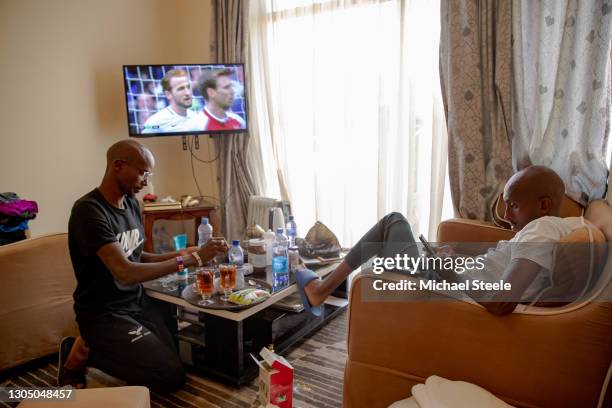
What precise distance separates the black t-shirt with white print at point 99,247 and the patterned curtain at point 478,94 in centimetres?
188

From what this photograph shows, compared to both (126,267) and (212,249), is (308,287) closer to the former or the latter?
(212,249)

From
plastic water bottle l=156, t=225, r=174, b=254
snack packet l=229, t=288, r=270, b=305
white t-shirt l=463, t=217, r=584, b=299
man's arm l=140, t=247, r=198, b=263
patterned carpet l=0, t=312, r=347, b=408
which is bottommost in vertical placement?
patterned carpet l=0, t=312, r=347, b=408

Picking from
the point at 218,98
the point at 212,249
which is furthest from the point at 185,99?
the point at 212,249

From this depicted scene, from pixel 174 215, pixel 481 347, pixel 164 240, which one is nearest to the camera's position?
pixel 481 347

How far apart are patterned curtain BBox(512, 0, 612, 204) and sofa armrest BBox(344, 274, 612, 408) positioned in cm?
113

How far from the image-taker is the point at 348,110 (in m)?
2.93

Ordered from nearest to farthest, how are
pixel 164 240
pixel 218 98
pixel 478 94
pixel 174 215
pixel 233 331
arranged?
pixel 233 331 < pixel 478 94 < pixel 174 215 < pixel 218 98 < pixel 164 240

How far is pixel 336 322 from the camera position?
252 cm

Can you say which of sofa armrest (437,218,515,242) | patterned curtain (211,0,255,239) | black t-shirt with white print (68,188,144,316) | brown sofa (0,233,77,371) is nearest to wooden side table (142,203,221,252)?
patterned curtain (211,0,255,239)

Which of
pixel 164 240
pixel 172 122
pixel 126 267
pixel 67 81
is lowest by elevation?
pixel 164 240

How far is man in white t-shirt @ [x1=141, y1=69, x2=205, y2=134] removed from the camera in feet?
10.2

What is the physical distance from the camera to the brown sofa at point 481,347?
3.80 ft

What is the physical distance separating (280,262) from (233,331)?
1.36ft

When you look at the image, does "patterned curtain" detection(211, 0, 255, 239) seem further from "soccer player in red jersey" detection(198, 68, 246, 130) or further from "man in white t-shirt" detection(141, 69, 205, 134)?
"man in white t-shirt" detection(141, 69, 205, 134)
